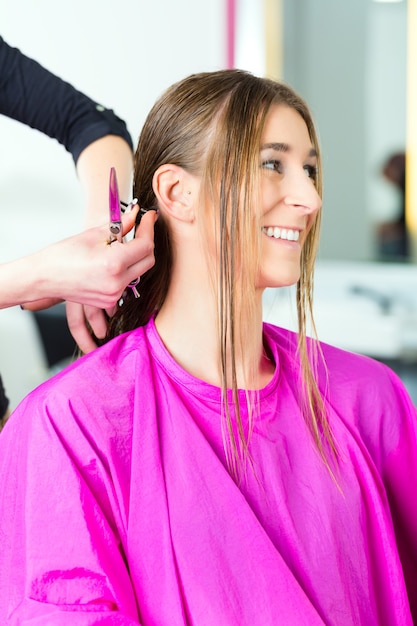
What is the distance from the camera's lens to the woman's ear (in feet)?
4.13

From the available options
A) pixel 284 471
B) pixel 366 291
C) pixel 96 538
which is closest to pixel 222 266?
pixel 284 471

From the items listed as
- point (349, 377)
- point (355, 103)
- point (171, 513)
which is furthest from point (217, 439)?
point (355, 103)

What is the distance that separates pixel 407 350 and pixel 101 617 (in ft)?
7.78

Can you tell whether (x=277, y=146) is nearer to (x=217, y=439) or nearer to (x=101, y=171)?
(x=101, y=171)

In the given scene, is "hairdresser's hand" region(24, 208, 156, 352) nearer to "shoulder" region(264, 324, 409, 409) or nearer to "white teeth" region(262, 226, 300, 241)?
"white teeth" region(262, 226, 300, 241)

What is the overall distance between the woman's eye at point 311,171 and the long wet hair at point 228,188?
0.06 feet

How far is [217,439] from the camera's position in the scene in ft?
3.97

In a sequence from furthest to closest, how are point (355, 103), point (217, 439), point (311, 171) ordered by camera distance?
point (355, 103)
point (311, 171)
point (217, 439)

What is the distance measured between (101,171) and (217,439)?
51 cm

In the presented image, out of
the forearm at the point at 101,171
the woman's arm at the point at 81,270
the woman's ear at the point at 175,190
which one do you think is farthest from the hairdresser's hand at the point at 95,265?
the forearm at the point at 101,171

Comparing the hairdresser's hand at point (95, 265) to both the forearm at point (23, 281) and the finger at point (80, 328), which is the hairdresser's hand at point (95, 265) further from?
the finger at point (80, 328)

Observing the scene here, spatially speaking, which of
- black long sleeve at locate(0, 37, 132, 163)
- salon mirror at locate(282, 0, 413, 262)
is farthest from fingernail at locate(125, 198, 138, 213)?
salon mirror at locate(282, 0, 413, 262)

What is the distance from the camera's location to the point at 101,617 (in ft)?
3.32

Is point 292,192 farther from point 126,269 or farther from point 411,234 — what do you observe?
point 411,234
